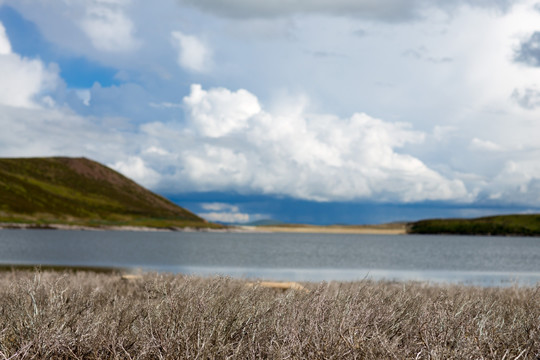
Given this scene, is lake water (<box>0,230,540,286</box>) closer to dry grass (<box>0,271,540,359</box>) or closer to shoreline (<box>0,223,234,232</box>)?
dry grass (<box>0,271,540,359</box>)

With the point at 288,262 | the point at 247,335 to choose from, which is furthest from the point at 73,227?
the point at 247,335

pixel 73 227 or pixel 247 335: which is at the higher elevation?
pixel 247 335

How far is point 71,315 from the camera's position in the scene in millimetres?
8703

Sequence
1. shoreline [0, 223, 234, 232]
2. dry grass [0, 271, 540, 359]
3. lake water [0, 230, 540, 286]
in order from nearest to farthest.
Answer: dry grass [0, 271, 540, 359] < lake water [0, 230, 540, 286] < shoreline [0, 223, 234, 232]

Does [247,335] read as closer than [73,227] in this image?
Yes

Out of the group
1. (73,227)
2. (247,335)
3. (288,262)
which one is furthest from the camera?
(73,227)

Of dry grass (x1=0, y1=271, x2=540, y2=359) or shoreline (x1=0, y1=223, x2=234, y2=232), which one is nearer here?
dry grass (x1=0, y1=271, x2=540, y2=359)

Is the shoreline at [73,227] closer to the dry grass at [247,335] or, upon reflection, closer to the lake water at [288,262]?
the lake water at [288,262]

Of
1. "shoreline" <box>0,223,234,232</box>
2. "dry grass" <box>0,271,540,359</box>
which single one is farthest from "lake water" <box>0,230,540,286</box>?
"shoreline" <box>0,223,234,232</box>

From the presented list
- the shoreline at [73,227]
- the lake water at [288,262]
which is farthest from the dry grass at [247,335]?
the shoreline at [73,227]

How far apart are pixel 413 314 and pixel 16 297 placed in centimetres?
760

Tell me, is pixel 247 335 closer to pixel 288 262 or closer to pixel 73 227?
pixel 288 262

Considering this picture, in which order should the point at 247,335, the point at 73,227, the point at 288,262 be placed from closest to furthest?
the point at 247,335
the point at 288,262
the point at 73,227

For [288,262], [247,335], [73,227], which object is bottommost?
[288,262]
